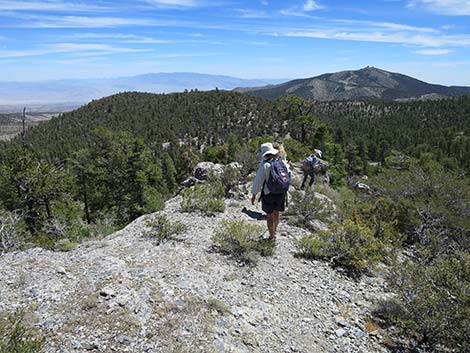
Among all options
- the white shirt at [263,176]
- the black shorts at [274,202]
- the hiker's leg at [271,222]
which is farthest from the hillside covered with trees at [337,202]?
the white shirt at [263,176]

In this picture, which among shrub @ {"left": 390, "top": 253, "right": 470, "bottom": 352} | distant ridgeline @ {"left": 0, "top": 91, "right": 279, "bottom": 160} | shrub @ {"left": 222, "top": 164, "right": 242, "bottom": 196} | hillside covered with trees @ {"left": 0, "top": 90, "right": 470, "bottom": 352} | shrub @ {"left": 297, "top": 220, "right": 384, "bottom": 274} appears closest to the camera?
shrub @ {"left": 390, "top": 253, "right": 470, "bottom": 352}

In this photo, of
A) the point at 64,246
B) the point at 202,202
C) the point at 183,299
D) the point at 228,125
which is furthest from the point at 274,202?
the point at 228,125

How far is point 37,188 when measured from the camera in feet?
68.8

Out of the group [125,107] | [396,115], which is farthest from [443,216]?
[396,115]

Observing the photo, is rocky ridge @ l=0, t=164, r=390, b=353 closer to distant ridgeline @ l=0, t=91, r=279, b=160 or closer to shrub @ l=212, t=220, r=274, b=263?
shrub @ l=212, t=220, r=274, b=263

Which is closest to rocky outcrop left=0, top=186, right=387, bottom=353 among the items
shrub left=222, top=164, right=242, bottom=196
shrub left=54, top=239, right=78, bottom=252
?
shrub left=54, top=239, right=78, bottom=252

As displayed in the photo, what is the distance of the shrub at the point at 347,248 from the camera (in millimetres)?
7430

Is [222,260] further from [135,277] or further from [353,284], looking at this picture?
[353,284]

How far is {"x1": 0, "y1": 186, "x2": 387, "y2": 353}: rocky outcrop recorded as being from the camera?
459 cm

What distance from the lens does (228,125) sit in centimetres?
9744

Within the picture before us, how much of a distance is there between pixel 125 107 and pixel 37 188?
10056cm

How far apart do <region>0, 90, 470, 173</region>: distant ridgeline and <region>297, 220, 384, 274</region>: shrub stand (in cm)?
6093

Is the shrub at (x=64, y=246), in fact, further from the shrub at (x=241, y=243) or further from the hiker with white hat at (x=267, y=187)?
the hiker with white hat at (x=267, y=187)

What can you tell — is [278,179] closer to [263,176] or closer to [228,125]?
[263,176]
